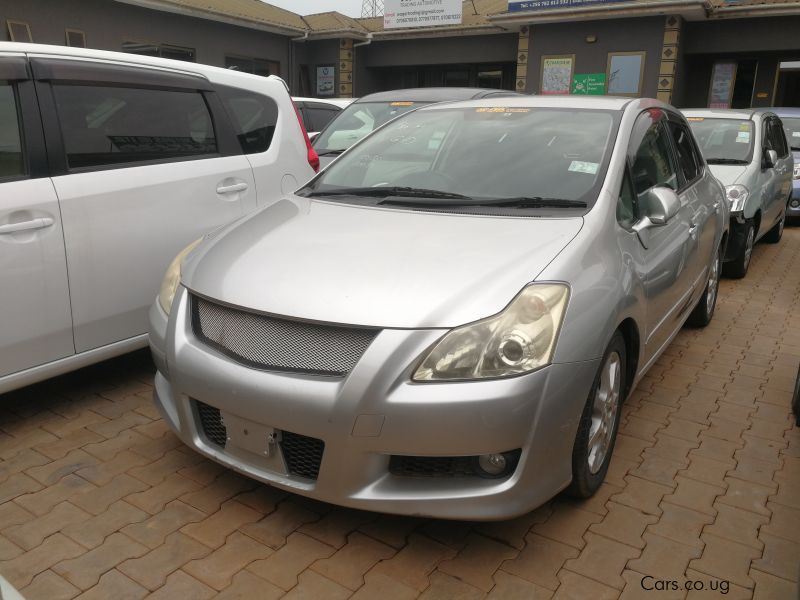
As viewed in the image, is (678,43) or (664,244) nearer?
(664,244)

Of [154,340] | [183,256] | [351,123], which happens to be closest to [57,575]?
[154,340]

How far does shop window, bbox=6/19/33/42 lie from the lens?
12930 mm

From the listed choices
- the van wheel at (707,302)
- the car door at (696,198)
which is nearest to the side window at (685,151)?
the car door at (696,198)

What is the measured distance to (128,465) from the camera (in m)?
2.98

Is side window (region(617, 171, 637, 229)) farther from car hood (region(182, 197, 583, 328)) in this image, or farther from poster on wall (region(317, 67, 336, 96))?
poster on wall (region(317, 67, 336, 96))

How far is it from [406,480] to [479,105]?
2.30 m

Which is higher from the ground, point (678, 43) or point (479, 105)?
point (678, 43)

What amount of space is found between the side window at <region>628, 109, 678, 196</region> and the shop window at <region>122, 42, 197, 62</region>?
13543mm

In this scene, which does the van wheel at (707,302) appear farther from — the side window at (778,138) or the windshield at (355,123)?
the side window at (778,138)

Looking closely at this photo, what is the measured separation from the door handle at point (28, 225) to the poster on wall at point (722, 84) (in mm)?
17376

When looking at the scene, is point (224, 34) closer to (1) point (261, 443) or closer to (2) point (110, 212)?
(2) point (110, 212)

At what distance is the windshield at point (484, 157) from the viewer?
314 centimetres

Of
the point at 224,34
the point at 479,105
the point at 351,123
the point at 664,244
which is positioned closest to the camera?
the point at 664,244

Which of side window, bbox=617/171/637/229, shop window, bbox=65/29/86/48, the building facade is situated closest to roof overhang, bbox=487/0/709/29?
the building facade
